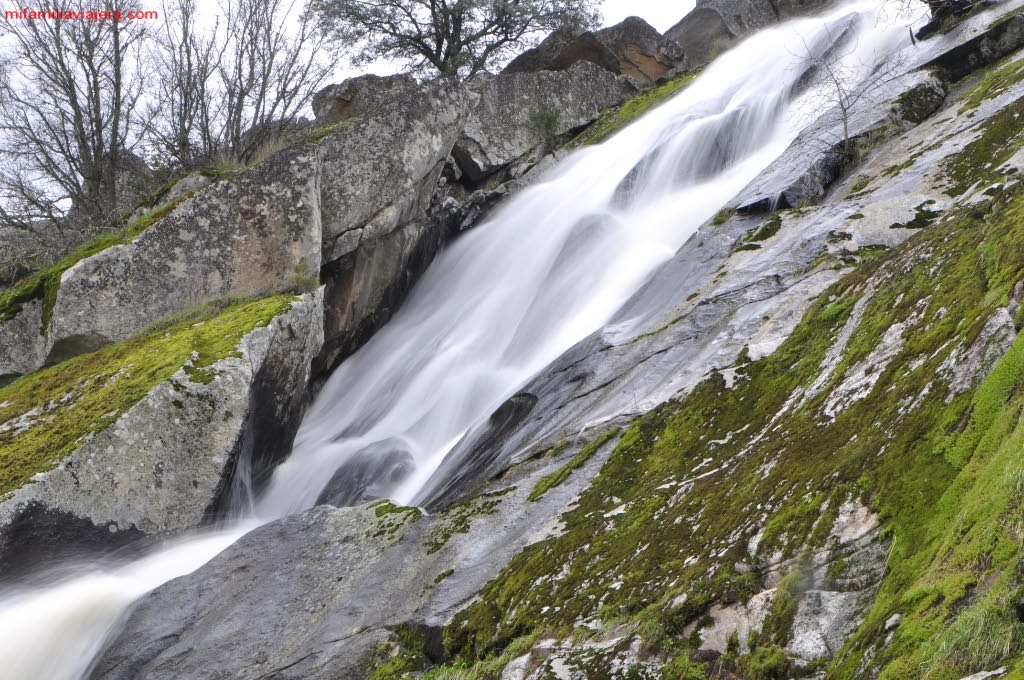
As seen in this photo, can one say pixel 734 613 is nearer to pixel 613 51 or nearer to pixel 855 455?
pixel 855 455

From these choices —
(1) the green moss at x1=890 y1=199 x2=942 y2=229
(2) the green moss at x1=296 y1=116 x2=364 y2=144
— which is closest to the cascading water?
(2) the green moss at x1=296 y1=116 x2=364 y2=144

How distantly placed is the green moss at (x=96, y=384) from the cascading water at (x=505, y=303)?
139 centimetres

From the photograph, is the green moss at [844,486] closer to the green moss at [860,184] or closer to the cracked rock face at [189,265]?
the green moss at [860,184]

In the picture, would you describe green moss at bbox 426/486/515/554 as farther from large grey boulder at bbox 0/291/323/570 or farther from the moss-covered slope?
large grey boulder at bbox 0/291/323/570

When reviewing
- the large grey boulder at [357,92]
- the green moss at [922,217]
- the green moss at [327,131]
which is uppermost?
the large grey boulder at [357,92]

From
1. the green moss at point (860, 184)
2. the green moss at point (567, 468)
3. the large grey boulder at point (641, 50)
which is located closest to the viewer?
the green moss at point (567, 468)

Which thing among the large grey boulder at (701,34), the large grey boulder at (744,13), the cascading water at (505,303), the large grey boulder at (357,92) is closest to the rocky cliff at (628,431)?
the cascading water at (505,303)

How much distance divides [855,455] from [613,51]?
845 inches

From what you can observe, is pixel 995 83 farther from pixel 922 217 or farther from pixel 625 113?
pixel 625 113

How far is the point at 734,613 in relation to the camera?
11.4 ft

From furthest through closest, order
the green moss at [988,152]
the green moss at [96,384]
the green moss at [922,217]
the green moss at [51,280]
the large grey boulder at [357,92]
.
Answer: the large grey boulder at [357,92] → the green moss at [51,280] → the green moss at [96,384] → the green moss at [922,217] → the green moss at [988,152]

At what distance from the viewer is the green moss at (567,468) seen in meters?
6.11

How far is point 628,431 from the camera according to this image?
20.2 ft

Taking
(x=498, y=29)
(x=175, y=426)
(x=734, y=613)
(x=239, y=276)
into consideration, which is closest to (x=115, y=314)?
(x=239, y=276)
